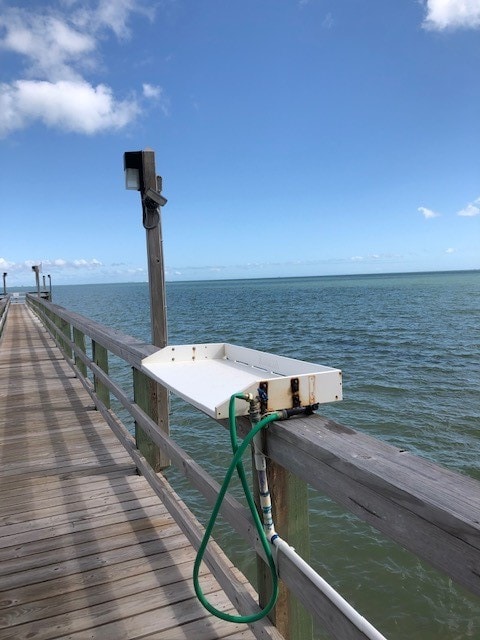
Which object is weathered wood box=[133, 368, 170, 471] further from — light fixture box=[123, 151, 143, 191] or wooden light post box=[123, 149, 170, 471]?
light fixture box=[123, 151, 143, 191]

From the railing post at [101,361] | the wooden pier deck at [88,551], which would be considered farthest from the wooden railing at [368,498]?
the railing post at [101,361]

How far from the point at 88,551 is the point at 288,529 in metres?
1.54

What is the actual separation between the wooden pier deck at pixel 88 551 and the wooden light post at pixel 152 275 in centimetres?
32

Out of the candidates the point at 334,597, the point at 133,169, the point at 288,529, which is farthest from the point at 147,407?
the point at 334,597

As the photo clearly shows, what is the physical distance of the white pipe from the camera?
39.4 inches

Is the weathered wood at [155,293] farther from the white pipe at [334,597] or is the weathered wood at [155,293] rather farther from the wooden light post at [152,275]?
the white pipe at [334,597]

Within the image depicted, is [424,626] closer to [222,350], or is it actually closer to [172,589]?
[172,589]

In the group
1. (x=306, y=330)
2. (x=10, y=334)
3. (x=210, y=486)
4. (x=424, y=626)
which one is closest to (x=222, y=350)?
(x=210, y=486)

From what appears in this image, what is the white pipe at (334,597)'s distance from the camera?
1.00 meters

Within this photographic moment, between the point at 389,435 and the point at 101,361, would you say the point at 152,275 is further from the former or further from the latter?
the point at 389,435

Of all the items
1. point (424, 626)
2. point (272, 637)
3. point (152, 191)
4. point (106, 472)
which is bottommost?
point (424, 626)

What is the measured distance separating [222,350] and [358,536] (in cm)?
367

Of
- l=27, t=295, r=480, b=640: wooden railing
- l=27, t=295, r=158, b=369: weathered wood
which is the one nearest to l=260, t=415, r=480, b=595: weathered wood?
l=27, t=295, r=480, b=640: wooden railing

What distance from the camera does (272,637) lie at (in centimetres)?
145
